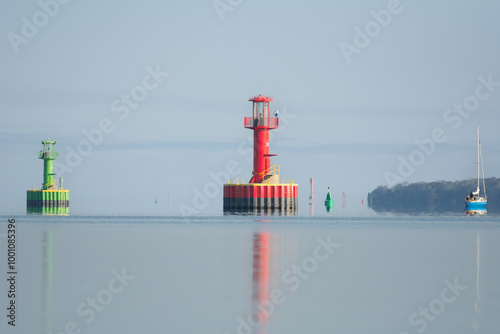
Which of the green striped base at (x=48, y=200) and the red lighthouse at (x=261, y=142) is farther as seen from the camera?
the green striped base at (x=48, y=200)

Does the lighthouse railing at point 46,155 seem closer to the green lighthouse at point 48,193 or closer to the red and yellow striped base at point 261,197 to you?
the green lighthouse at point 48,193

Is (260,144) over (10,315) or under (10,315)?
over

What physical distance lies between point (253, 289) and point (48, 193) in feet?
366

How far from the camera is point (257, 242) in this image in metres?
43.8

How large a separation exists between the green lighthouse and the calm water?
92.9m

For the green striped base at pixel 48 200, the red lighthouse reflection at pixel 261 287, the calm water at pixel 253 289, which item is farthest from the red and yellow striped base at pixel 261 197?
the calm water at pixel 253 289

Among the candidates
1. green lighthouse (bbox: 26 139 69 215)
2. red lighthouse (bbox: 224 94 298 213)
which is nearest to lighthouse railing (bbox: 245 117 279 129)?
red lighthouse (bbox: 224 94 298 213)

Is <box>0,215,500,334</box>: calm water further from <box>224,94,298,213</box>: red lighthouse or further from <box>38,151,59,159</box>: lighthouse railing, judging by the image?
<box>38,151,59,159</box>: lighthouse railing

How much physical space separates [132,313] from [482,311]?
757 centimetres

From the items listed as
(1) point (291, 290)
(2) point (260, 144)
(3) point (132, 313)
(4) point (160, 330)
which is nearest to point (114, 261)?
(1) point (291, 290)

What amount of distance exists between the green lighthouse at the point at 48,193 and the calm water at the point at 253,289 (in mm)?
92883

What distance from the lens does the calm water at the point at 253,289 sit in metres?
18.2

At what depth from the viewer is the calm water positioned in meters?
18.2

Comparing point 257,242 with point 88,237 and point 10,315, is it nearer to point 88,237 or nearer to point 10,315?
point 88,237
